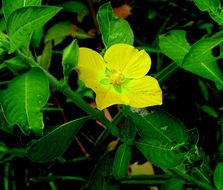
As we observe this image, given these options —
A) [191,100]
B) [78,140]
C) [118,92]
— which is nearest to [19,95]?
[118,92]

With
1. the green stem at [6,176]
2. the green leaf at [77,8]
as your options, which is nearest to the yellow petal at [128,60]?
the green leaf at [77,8]

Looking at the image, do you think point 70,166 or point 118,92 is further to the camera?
point 70,166

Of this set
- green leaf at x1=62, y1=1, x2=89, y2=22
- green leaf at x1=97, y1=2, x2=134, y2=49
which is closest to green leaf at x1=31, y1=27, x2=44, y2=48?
green leaf at x1=62, y1=1, x2=89, y2=22

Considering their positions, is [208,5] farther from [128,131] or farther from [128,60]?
[128,131]

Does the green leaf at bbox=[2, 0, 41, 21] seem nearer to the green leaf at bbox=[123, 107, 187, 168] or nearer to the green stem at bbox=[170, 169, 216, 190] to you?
the green leaf at bbox=[123, 107, 187, 168]

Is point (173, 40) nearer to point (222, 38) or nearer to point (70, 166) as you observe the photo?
point (222, 38)

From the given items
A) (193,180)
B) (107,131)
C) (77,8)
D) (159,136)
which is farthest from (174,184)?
(77,8)
